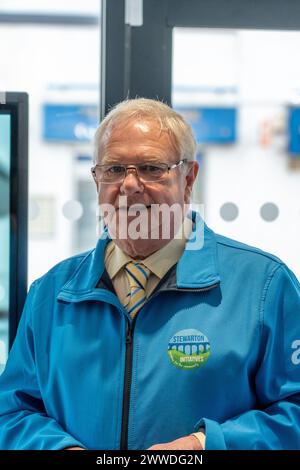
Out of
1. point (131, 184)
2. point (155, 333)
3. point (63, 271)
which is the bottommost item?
point (155, 333)

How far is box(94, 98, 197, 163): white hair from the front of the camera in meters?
1.35

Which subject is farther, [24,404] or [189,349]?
[24,404]

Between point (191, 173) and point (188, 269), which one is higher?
point (191, 173)

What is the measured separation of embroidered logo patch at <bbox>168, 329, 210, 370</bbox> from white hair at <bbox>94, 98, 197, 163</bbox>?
43 cm

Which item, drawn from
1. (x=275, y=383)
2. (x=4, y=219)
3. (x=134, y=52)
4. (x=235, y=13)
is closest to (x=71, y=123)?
(x=134, y=52)

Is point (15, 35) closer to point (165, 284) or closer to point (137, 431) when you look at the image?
point (165, 284)

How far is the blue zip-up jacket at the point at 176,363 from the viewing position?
1.26 metres

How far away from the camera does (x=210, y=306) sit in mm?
1323

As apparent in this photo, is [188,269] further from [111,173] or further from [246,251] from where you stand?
[111,173]

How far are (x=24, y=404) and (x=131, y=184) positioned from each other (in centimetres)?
61

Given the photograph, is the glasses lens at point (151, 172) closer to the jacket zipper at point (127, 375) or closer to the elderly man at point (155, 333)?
the elderly man at point (155, 333)

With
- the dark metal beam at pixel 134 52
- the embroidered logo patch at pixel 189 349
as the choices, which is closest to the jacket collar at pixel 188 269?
the embroidered logo patch at pixel 189 349

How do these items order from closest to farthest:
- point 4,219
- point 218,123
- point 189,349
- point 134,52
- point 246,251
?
point 189,349, point 246,251, point 4,219, point 134,52, point 218,123

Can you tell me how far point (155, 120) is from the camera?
4.42ft
